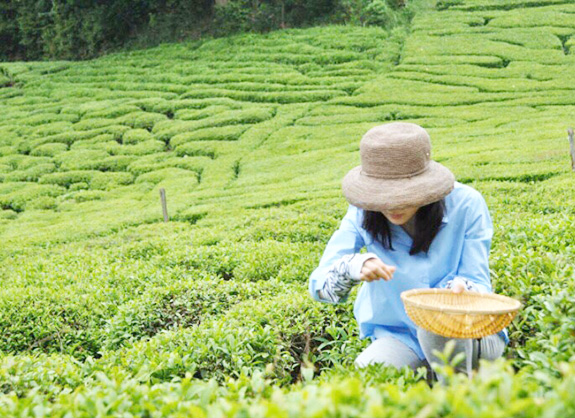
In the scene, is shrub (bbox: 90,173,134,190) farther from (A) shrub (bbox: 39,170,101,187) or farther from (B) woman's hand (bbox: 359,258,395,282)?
(B) woman's hand (bbox: 359,258,395,282)

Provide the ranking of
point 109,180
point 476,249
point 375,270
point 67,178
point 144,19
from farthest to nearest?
point 144,19
point 67,178
point 109,180
point 476,249
point 375,270

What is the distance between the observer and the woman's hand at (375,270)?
3.07 meters

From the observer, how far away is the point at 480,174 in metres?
13.5

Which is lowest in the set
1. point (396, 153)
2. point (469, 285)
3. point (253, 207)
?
point (253, 207)

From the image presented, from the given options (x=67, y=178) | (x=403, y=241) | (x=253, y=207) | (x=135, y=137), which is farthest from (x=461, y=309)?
(x=135, y=137)

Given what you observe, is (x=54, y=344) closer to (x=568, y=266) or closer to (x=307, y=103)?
(x=568, y=266)

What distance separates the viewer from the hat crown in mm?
3320

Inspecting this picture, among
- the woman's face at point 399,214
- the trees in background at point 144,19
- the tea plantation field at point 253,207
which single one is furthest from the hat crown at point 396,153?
the trees in background at point 144,19

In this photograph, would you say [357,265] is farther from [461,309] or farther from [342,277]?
[461,309]

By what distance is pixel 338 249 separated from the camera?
3588mm

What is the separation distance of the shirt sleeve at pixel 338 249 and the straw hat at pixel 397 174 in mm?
289

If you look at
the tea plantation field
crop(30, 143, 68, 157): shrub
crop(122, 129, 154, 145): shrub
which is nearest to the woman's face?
the tea plantation field

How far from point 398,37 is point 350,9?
421cm

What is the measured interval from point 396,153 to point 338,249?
62 centimetres
